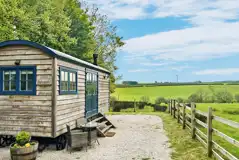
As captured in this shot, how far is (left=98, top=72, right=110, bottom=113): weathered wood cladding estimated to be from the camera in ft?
44.0

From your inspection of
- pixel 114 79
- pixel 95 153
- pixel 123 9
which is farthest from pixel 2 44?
pixel 114 79

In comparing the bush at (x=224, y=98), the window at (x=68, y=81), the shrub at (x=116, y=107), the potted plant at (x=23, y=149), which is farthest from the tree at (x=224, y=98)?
the potted plant at (x=23, y=149)

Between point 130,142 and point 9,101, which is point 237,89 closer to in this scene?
point 130,142

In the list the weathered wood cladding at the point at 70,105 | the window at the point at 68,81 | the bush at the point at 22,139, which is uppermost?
the window at the point at 68,81

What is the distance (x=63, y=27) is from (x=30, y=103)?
14.5 m

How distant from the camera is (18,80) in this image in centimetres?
784

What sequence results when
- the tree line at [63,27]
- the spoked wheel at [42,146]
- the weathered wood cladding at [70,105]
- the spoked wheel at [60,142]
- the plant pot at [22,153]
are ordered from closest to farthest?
the plant pot at [22,153] < the weathered wood cladding at [70,105] < the spoked wheel at [42,146] < the spoked wheel at [60,142] < the tree line at [63,27]

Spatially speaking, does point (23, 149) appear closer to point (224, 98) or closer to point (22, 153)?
point (22, 153)

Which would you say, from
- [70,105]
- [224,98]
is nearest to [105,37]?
[224,98]

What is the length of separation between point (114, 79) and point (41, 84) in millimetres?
20663

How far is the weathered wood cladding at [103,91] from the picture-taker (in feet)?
44.0

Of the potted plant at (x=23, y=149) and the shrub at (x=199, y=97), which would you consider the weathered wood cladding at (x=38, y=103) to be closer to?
the potted plant at (x=23, y=149)

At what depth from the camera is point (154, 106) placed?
2381cm

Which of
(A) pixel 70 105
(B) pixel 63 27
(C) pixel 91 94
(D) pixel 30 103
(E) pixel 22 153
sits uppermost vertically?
(B) pixel 63 27
